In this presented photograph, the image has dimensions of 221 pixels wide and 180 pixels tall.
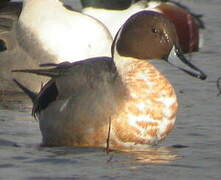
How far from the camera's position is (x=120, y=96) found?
7828mm

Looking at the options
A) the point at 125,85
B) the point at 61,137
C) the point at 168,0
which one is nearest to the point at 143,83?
the point at 125,85

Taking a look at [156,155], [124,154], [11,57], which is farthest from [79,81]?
[11,57]

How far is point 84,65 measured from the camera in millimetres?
8062

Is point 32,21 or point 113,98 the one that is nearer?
point 113,98

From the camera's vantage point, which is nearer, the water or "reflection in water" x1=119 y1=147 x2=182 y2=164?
the water

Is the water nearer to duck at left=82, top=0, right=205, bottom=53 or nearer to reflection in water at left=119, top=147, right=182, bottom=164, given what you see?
reflection in water at left=119, top=147, right=182, bottom=164

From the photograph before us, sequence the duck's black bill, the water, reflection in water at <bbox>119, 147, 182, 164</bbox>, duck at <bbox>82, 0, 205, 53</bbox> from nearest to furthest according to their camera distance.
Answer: the water, reflection in water at <bbox>119, 147, 182, 164</bbox>, the duck's black bill, duck at <bbox>82, 0, 205, 53</bbox>

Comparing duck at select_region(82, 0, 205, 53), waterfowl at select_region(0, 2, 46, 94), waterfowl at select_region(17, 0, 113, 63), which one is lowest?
duck at select_region(82, 0, 205, 53)

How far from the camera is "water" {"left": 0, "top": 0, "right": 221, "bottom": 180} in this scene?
7.29m

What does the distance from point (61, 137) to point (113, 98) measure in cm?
47

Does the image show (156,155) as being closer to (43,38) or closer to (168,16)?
(43,38)

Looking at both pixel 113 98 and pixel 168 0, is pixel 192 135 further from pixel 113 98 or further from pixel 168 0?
pixel 168 0

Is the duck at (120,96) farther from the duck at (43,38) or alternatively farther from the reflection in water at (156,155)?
the duck at (43,38)

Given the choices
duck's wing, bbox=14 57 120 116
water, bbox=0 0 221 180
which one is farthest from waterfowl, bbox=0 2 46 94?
duck's wing, bbox=14 57 120 116
